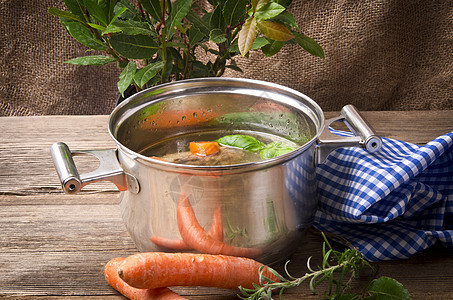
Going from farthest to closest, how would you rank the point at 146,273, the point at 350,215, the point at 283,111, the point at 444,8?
the point at 444,8, the point at 283,111, the point at 350,215, the point at 146,273

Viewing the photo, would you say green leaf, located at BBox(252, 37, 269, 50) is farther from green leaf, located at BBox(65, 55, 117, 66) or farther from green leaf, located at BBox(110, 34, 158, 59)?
green leaf, located at BBox(65, 55, 117, 66)

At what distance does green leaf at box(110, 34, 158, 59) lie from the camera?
1.10 metres

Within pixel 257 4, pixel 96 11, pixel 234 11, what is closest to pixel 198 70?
pixel 234 11

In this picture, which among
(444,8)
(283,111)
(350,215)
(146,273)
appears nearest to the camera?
(146,273)

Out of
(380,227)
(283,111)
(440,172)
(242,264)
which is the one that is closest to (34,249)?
(242,264)

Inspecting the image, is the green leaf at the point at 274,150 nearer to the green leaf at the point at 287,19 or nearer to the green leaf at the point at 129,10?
the green leaf at the point at 287,19

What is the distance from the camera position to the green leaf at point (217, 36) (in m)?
1.17

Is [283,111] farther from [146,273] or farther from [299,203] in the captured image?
[146,273]

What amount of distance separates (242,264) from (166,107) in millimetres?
394

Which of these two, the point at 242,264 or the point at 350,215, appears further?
the point at 350,215

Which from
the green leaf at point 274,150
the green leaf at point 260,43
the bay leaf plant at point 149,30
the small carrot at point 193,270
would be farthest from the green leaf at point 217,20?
the small carrot at point 193,270

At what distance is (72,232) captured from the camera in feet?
3.48

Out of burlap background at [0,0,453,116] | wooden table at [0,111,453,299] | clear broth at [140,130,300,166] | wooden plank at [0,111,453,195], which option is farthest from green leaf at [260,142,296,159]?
burlap background at [0,0,453,116]

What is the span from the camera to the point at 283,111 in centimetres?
106
